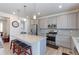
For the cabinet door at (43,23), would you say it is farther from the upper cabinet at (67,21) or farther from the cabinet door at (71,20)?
the cabinet door at (71,20)

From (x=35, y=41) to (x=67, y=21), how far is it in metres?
0.89

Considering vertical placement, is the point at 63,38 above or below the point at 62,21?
below

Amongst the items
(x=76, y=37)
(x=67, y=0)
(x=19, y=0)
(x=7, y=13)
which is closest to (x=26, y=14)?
(x=7, y=13)

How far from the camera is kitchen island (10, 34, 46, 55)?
1.88 metres

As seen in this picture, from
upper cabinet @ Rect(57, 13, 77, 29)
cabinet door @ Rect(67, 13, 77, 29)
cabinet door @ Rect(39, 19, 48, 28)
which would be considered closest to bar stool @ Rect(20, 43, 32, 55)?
cabinet door @ Rect(39, 19, 48, 28)

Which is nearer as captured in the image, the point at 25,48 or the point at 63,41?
the point at 25,48

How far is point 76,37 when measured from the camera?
1.98 meters

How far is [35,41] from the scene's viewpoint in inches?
76.8

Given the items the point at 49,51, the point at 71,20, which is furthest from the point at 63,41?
the point at 71,20

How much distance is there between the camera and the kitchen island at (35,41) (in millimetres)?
1876

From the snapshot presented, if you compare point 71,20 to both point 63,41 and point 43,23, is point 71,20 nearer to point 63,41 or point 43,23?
point 63,41

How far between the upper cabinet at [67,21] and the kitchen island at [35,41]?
1.75 ft

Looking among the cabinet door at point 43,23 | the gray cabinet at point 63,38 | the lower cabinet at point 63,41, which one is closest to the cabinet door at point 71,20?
the gray cabinet at point 63,38

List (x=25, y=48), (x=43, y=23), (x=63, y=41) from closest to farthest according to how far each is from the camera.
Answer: (x=25, y=48) → (x=63, y=41) → (x=43, y=23)
